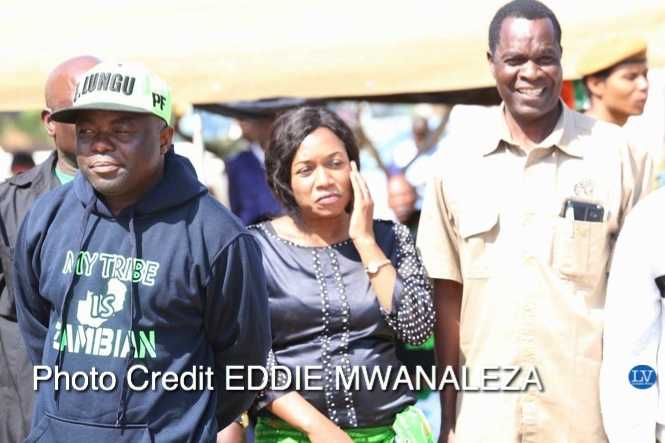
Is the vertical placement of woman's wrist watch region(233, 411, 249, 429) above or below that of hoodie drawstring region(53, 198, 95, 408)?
below

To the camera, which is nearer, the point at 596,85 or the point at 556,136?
the point at 556,136

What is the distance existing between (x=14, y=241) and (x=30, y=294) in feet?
2.39

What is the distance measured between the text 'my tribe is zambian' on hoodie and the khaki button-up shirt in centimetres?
96

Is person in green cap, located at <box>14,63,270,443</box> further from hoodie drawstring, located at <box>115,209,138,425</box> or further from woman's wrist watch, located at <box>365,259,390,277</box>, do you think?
woman's wrist watch, located at <box>365,259,390,277</box>

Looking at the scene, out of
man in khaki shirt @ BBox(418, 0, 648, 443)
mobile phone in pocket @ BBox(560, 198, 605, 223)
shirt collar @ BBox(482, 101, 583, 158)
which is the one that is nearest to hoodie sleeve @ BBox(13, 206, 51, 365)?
man in khaki shirt @ BBox(418, 0, 648, 443)

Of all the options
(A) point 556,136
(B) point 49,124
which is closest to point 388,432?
(A) point 556,136

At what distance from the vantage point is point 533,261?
4441 millimetres

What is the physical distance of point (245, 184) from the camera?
7.98 meters

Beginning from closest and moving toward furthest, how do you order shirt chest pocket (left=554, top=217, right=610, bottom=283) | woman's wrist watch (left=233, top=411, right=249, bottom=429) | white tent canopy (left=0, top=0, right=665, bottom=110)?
shirt chest pocket (left=554, top=217, right=610, bottom=283) < woman's wrist watch (left=233, top=411, right=249, bottom=429) < white tent canopy (left=0, top=0, right=665, bottom=110)

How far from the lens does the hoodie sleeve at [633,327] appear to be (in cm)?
394

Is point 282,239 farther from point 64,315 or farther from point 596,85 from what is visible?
point 596,85

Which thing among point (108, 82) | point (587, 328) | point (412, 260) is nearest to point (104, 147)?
point (108, 82)

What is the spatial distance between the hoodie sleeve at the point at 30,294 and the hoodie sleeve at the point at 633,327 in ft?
5.91

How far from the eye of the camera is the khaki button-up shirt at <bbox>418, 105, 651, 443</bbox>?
173 inches
